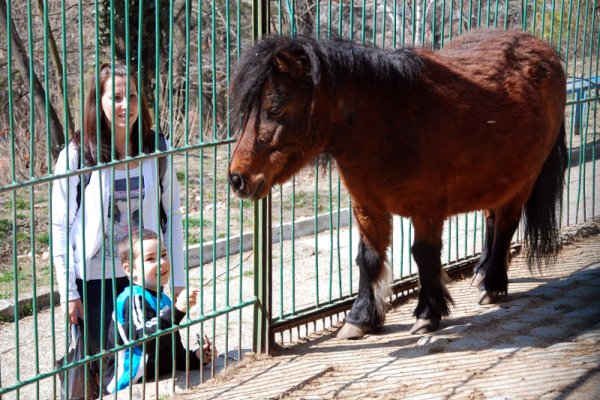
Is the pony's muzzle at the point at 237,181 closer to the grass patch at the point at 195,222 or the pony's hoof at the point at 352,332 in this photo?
the pony's hoof at the point at 352,332

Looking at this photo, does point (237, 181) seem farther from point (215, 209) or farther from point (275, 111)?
point (275, 111)

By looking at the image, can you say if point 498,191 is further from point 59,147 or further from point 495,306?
point 59,147

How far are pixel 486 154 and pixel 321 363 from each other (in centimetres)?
166

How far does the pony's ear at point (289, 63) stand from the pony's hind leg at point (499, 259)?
7.15 ft

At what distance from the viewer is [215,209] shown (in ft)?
15.0

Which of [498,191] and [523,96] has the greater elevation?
[523,96]

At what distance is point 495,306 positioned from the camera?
224 inches

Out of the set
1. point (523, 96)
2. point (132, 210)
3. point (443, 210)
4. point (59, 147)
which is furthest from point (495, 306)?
point (59, 147)

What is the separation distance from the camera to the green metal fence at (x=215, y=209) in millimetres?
4000

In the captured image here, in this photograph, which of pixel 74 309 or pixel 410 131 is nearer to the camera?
pixel 74 309

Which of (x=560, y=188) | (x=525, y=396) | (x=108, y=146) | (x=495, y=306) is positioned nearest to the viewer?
(x=525, y=396)

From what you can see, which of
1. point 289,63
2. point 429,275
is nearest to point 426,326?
point 429,275

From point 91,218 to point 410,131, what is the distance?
1853mm

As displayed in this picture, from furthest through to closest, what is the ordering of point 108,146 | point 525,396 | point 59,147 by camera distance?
point 59,147 < point 108,146 < point 525,396
